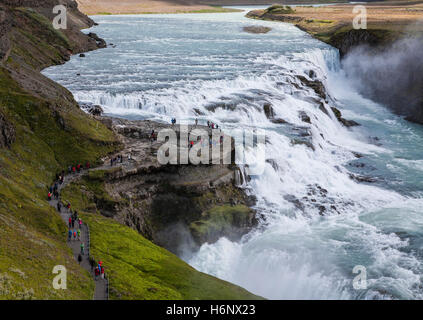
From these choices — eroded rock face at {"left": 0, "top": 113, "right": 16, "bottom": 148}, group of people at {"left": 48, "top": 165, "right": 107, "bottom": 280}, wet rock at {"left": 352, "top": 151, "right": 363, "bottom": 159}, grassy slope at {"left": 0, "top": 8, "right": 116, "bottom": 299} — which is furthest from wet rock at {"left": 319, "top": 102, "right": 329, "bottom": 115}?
eroded rock face at {"left": 0, "top": 113, "right": 16, "bottom": 148}

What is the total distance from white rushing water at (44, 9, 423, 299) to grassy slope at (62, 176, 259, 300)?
18.2ft

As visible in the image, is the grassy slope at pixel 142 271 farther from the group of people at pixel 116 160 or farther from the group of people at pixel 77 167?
the group of people at pixel 116 160

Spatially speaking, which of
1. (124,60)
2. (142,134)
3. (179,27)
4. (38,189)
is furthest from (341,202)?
(179,27)

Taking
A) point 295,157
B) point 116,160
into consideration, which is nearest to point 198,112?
point 295,157

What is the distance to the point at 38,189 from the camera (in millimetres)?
37062

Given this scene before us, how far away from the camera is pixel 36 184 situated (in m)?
37.5

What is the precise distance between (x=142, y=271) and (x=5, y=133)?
16534mm

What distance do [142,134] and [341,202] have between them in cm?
2056

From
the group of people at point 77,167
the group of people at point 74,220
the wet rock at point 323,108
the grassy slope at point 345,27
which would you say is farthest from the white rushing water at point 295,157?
the group of people at point 77,167

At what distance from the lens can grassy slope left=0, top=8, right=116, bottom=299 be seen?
25.8m

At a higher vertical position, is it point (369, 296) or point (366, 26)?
point (366, 26)
